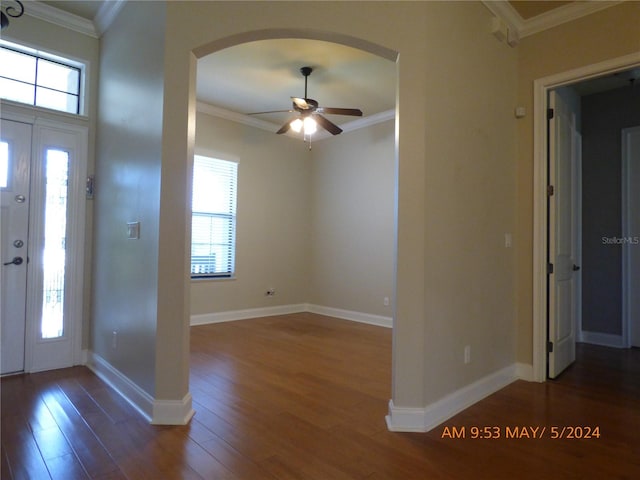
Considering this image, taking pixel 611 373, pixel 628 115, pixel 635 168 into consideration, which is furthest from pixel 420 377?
pixel 628 115

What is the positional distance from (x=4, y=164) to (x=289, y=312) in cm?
417

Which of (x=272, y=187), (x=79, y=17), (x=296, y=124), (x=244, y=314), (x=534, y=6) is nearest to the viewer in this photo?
(x=534, y=6)

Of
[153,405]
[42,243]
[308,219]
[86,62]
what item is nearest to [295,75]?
[86,62]

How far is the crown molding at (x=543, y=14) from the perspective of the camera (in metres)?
2.85

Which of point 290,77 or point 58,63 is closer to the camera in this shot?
point 58,63

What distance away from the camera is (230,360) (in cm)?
360

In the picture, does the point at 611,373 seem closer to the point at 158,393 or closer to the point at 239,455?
the point at 239,455

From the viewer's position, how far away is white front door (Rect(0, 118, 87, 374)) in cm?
304

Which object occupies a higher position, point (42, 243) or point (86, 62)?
point (86, 62)

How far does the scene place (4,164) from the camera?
9.89 feet

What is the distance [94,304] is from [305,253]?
3.57 meters

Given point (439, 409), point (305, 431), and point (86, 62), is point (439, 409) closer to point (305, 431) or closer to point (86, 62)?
point (305, 431)

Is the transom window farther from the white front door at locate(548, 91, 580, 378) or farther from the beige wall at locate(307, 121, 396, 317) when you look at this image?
the white front door at locate(548, 91, 580, 378)

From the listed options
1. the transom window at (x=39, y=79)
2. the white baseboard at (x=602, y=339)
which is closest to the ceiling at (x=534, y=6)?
the white baseboard at (x=602, y=339)
